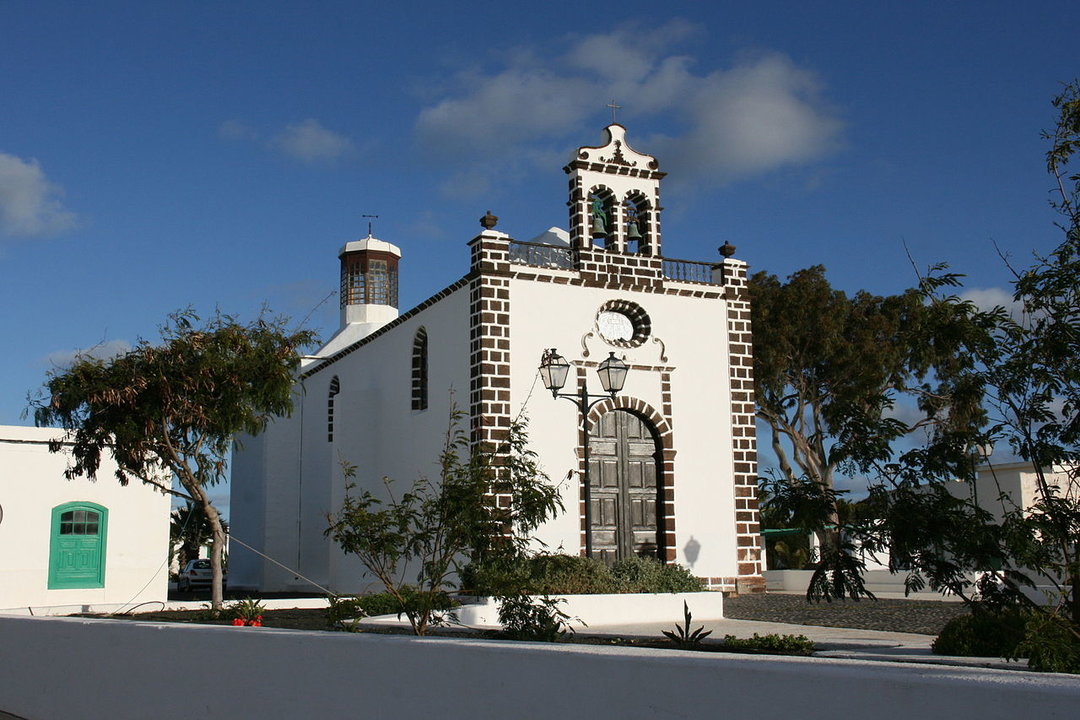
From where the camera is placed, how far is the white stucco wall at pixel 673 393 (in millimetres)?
16672

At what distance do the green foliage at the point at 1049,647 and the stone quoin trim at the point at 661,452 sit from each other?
1193cm

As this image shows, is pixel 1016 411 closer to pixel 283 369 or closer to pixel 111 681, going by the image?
pixel 111 681

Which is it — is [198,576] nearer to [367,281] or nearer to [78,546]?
[367,281]

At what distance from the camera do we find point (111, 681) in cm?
842

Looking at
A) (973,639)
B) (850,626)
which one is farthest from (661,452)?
(973,639)

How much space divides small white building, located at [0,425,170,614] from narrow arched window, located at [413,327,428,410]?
194 inches

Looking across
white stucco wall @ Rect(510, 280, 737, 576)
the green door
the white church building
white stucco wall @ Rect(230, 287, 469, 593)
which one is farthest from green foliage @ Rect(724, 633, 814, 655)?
the green door

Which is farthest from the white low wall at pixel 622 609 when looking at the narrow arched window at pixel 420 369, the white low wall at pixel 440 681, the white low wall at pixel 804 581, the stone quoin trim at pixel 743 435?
the narrow arched window at pixel 420 369

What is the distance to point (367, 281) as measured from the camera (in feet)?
91.3

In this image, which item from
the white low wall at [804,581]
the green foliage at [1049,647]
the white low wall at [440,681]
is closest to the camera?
the white low wall at [440,681]

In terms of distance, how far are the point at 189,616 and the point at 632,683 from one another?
9.87 meters

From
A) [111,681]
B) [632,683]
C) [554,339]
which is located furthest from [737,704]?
[554,339]

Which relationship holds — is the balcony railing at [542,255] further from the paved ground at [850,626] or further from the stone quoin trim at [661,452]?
the paved ground at [850,626]

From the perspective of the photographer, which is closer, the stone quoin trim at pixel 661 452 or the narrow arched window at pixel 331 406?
the stone quoin trim at pixel 661 452
